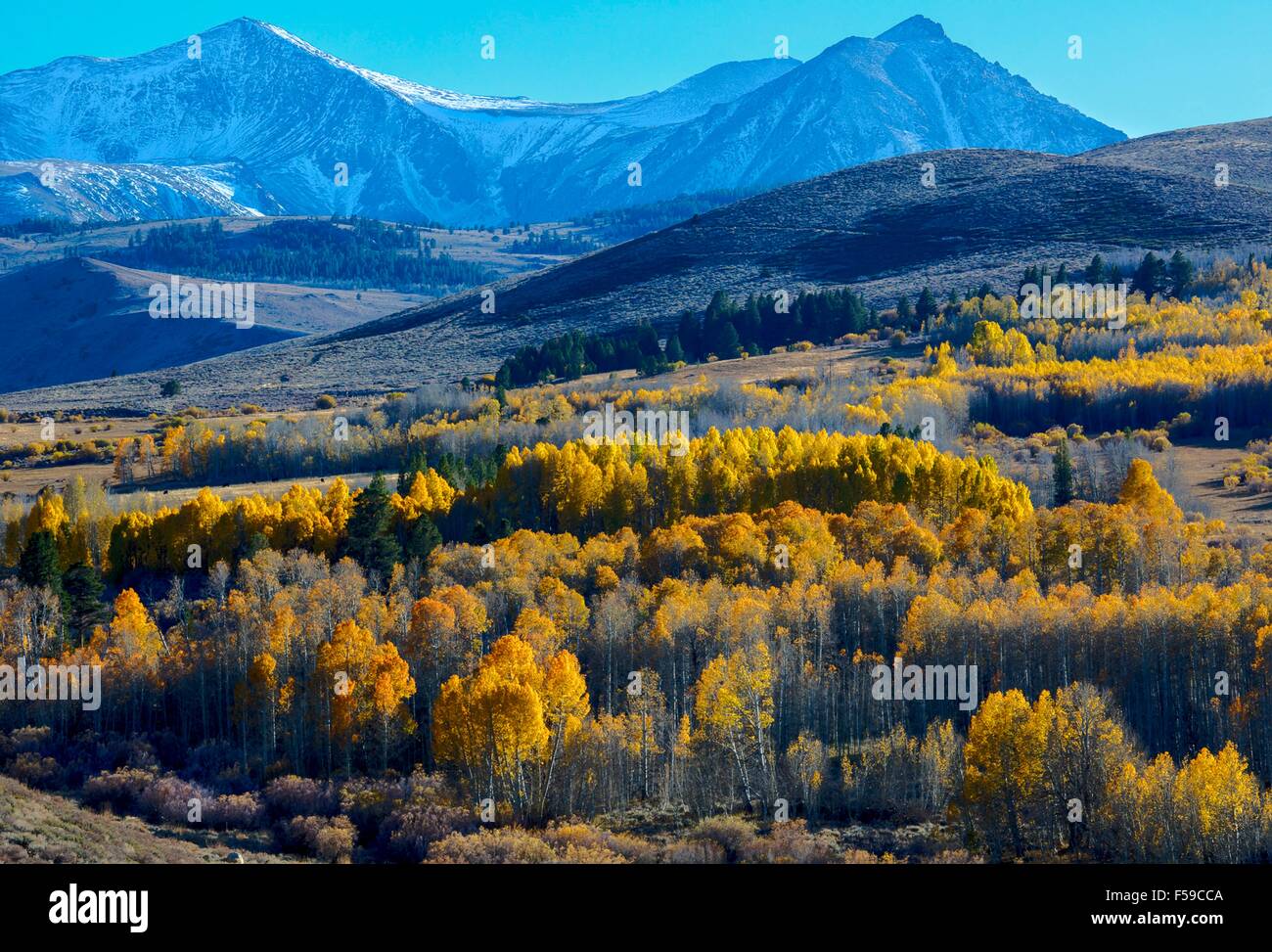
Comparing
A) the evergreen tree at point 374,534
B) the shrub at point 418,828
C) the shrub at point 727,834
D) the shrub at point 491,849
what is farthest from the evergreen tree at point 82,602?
the shrub at point 727,834

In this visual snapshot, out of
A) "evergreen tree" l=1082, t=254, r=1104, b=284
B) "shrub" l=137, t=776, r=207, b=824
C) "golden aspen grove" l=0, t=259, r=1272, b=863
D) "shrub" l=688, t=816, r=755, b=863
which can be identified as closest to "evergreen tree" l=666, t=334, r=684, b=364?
"evergreen tree" l=1082, t=254, r=1104, b=284

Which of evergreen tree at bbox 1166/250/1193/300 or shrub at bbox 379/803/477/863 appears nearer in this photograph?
shrub at bbox 379/803/477/863

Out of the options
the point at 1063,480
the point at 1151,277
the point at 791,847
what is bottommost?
the point at 791,847

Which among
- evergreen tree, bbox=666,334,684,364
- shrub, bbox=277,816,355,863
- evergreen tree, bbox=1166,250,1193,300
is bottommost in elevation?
shrub, bbox=277,816,355,863

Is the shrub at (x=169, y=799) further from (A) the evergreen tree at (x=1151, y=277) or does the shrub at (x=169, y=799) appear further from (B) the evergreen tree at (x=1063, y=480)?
(A) the evergreen tree at (x=1151, y=277)

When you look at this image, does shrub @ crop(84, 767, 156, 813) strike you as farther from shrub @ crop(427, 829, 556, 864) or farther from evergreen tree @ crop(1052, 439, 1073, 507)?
evergreen tree @ crop(1052, 439, 1073, 507)

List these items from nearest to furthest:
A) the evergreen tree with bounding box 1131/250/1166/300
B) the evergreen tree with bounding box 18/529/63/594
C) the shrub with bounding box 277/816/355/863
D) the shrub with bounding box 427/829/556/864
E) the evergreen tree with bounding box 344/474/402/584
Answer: the shrub with bounding box 427/829/556/864 < the shrub with bounding box 277/816/355/863 < the evergreen tree with bounding box 18/529/63/594 < the evergreen tree with bounding box 344/474/402/584 < the evergreen tree with bounding box 1131/250/1166/300

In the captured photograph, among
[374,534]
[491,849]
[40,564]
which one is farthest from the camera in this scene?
[374,534]

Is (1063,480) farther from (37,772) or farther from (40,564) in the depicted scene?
(37,772)

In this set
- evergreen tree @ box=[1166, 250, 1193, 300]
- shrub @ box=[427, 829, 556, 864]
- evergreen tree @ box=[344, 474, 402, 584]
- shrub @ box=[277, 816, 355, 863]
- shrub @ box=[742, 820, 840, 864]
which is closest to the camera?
shrub @ box=[427, 829, 556, 864]

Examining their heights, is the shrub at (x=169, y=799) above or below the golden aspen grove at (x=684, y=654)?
below

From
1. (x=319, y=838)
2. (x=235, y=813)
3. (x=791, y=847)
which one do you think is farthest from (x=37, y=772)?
(x=791, y=847)

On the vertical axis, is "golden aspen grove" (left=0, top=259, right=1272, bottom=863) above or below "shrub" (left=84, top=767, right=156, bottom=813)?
above

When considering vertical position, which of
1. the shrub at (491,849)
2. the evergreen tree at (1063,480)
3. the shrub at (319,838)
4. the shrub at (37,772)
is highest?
the evergreen tree at (1063,480)
